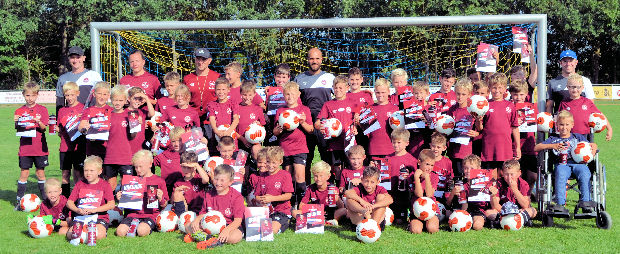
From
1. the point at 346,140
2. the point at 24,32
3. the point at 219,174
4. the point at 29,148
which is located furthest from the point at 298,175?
the point at 24,32

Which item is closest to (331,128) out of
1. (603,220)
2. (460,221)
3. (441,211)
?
(441,211)

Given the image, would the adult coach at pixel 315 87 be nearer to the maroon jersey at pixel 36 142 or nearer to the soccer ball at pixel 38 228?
the soccer ball at pixel 38 228

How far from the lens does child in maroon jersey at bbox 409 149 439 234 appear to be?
19.1 feet

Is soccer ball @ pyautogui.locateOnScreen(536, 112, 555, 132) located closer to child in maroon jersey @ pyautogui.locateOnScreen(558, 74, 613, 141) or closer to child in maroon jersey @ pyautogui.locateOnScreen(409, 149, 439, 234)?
child in maroon jersey @ pyautogui.locateOnScreen(558, 74, 613, 141)

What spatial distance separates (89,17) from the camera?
41031 millimetres

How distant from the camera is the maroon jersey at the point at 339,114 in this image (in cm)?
680

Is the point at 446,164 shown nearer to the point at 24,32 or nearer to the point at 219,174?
the point at 219,174

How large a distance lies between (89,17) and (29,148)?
120 feet

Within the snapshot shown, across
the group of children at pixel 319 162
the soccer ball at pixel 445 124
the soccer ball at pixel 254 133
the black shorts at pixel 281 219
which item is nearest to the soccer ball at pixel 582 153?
the group of children at pixel 319 162

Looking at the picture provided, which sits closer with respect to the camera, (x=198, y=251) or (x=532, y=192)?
(x=198, y=251)

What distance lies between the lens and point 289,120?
21.5 ft

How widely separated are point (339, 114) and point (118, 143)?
2649mm

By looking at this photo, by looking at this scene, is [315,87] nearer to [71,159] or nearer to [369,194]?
[369,194]

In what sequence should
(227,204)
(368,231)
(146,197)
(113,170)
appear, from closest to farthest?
(368,231) → (227,204) → (146,197) → (113,170)
